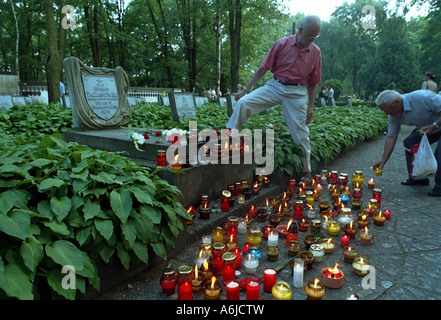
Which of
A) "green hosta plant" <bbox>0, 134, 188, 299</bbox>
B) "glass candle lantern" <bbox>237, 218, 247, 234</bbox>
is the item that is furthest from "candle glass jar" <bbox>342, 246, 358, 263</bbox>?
"green hosta plant" <bbox>0, 134, 188, 299</bbox>

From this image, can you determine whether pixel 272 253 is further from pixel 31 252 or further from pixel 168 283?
pixel 31 252

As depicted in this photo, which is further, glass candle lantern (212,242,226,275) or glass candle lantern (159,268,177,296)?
glass candle lantern (212,242,226,275)

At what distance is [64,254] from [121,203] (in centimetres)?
60

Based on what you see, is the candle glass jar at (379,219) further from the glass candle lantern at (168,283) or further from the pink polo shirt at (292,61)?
the glass candle lantern at (168,283)

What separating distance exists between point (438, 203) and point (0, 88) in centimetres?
2398

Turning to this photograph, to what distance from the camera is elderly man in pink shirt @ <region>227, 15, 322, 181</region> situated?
4.54 m

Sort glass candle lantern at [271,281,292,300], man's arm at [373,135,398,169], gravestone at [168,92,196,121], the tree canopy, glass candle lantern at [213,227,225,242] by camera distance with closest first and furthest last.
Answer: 1. glass candle lantern at [271,281,292,300]
2. glass candle lantern at [213,227,225,242]
3. man's arm at [373,135,398,169]
4. gravestone at [168,92,196,121]
5. the tree canopy

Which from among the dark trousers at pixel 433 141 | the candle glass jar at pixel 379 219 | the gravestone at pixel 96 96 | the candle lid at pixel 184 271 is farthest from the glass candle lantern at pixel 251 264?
the gravestone at pixel 96 96

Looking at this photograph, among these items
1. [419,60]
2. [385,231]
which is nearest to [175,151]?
[385,231]

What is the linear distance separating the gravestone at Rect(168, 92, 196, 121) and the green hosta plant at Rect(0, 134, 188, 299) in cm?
447

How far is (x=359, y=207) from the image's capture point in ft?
14.2

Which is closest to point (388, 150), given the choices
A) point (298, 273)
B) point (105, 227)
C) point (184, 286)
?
point (298, 273)

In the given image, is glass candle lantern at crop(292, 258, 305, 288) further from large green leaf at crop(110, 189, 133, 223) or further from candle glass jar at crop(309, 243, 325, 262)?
large green leaf at crop(110, 189, 133, 223)

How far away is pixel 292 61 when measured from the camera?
4.53m
